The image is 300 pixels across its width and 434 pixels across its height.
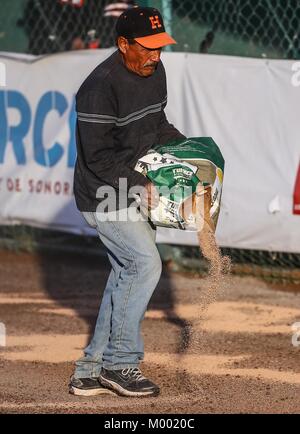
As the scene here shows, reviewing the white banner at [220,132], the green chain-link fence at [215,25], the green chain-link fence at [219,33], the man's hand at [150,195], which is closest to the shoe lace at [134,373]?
the man's hand at [150,195]

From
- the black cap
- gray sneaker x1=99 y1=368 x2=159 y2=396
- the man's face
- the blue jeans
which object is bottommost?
gray sneaker x1=99 y1=368 x2=159 y2=396

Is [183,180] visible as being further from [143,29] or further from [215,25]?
[215,25]

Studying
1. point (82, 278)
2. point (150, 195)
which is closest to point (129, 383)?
point (150, 195)

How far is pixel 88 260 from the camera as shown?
10031 millimetres

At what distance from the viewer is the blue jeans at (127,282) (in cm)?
575

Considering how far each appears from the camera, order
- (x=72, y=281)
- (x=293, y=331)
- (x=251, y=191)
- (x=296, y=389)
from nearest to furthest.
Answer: (x=296, y=389) → (x=293, y=331) → (x=251, y=191) → (x=72, y=281)

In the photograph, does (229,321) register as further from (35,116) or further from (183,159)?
(35,116)

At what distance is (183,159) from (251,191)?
2893mm

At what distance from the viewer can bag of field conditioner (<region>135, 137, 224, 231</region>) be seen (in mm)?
5617

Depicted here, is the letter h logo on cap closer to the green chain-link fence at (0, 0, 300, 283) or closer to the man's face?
the man's face

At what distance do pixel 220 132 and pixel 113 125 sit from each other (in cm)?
310

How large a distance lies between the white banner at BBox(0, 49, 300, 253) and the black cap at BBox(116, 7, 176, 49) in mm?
2845

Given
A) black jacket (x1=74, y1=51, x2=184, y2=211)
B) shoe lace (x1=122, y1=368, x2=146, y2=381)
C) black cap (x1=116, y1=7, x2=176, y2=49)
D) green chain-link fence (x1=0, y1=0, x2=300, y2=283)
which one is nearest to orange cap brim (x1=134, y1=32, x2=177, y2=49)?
black cap (x1=116, y1=7, x2=176, y2=49)
